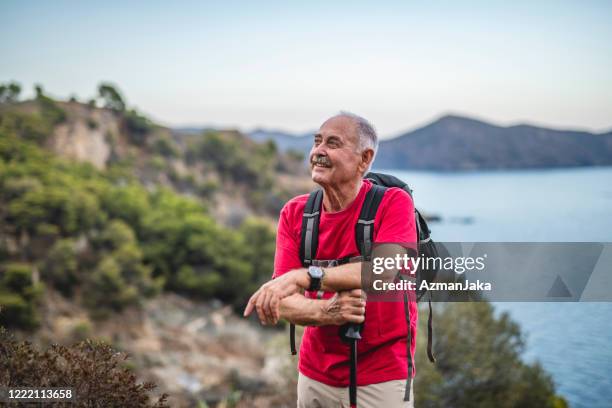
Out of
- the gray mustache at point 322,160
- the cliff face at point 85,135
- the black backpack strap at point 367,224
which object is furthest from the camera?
the cliff face at point 85,135

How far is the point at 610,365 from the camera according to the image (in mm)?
6500

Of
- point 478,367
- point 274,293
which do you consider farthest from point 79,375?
point 478,367

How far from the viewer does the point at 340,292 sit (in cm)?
281

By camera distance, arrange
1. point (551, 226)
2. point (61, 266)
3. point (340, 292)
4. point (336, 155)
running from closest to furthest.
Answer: point (340, 292) < point (336, 155) < point (551, 226) < point (61, 266)

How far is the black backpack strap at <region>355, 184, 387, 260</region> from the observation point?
2.90 meters

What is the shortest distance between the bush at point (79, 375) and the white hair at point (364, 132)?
199 cm

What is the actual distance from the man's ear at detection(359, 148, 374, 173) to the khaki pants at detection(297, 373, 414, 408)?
120 centimetres

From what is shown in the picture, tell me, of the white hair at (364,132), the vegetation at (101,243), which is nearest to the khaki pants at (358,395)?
the white hair at (364,132)

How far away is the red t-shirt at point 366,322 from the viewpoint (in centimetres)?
285

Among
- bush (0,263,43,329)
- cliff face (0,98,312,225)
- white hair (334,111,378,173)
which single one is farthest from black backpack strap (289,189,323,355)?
cliff face (0,98,312,225)

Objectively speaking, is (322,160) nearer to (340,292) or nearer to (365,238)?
(365,238)

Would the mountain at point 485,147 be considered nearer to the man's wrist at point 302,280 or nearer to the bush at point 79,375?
the man's wrist at point 302,280

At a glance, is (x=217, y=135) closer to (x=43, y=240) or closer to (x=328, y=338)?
(x=43, y=240)

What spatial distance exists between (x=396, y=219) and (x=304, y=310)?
702 mm
